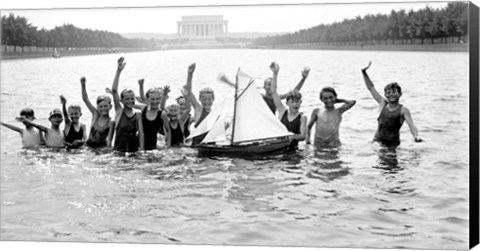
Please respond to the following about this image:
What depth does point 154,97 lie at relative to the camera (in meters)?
7.68

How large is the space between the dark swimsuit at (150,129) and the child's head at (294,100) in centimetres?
146

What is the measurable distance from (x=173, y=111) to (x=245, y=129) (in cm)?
84

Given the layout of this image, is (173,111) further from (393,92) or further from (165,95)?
(393,92)

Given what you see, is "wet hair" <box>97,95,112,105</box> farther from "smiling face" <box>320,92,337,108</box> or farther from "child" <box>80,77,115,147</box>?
"smiling face" <box>320,92,337,108</box>

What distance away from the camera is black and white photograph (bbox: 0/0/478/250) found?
648cm

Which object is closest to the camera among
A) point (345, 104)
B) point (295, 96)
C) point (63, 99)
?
point (345, 104)

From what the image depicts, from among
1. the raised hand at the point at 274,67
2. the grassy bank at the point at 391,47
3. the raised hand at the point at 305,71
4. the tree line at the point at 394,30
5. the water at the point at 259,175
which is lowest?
the water at the point at 259,175

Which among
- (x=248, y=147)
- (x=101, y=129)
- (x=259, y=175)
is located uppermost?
(x=101, y=129)

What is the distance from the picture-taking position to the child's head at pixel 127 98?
764 cm

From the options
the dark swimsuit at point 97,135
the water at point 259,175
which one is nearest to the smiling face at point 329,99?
the water at point 259,175

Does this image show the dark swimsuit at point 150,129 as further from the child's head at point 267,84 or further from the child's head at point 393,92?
the child's head at point 393,92

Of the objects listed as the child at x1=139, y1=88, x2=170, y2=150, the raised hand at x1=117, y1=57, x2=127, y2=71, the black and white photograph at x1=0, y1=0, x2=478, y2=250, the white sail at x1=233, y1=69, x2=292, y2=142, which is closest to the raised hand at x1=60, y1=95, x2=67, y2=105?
the black and white photograph at x1=0, y1=0, x2=478, y2=250

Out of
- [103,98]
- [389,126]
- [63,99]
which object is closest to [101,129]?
[103,98]

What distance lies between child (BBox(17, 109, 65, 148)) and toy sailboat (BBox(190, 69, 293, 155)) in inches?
59.0
